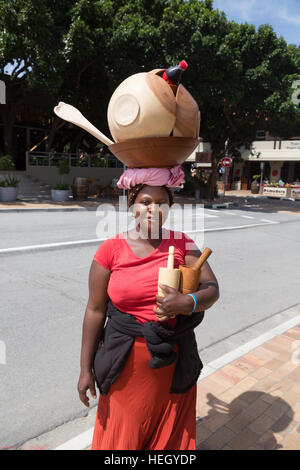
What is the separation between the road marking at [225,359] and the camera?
2352 mm

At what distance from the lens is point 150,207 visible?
1794mm

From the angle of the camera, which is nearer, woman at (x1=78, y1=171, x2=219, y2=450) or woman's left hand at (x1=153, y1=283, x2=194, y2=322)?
woman's left hand at (x1=153, y1=283, x2=194, y2=322)

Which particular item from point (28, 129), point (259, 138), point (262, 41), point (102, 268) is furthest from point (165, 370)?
point (259, 138)

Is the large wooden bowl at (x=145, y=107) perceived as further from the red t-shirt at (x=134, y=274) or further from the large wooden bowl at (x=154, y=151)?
the red t-shirt at (x=134, y=274)

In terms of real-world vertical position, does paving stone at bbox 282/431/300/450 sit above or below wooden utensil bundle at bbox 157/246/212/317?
below

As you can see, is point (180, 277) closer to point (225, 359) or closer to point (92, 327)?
point (92, 327)

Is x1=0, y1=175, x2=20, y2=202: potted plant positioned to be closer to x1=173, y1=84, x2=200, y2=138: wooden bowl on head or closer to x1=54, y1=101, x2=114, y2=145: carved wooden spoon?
x1=54, y1=101, x2=114, y2=145: carved wooden spoon

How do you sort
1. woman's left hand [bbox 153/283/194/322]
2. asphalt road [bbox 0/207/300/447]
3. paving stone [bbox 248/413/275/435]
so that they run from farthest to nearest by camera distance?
asphalt road [bbox 0/207/300/447], paving stone [bbox 248/413/275/435], woman's left hand [bbox 153/283/194/322]

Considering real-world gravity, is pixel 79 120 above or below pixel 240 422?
above

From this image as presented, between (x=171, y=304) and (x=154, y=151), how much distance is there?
0.75m

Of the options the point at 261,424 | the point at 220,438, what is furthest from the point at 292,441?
the point at 220,438

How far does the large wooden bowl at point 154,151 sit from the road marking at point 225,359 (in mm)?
1881

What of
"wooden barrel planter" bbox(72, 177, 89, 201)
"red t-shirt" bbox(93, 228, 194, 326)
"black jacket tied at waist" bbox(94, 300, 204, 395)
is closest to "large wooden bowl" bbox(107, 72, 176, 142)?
"red t-shirt" bbox(93, 228, 194, 326)

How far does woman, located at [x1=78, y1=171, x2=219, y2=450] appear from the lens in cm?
168
